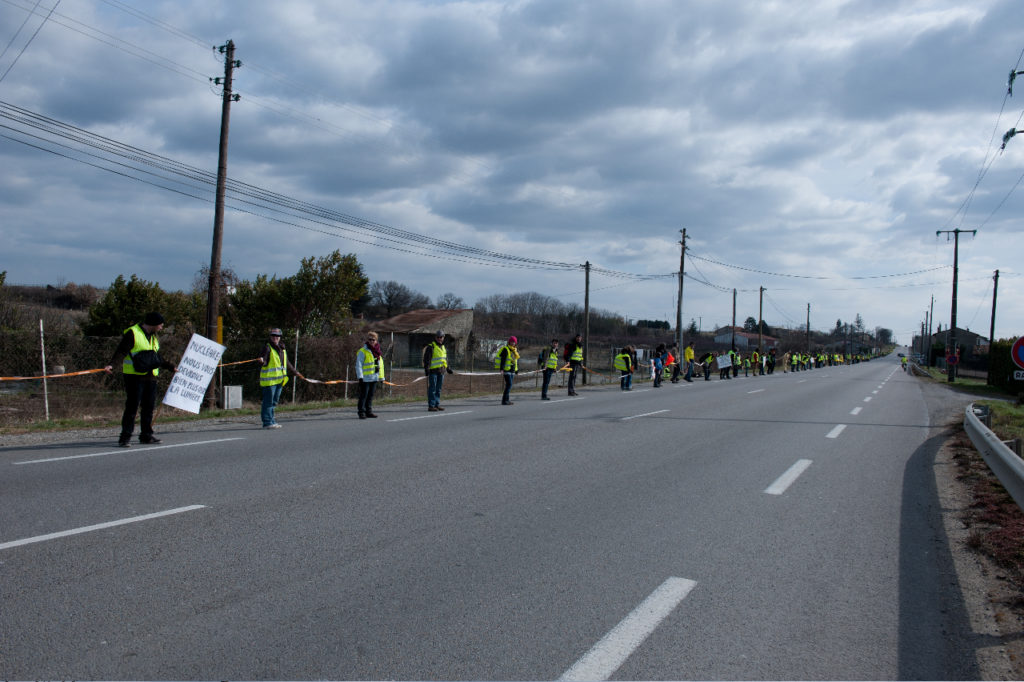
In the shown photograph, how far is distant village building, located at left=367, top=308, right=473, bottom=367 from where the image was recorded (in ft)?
170

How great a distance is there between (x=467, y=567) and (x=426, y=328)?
49.5 metres

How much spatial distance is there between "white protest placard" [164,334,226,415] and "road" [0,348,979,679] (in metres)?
1.78

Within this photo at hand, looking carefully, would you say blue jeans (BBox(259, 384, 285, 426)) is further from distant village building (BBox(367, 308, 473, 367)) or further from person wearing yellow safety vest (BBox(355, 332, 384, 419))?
distant village building (BBox(367, 308, 473, 367))

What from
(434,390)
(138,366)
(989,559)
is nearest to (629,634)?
(989,559)

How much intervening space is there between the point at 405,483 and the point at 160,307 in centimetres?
2889

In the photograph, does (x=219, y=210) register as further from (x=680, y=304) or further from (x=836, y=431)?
(x=680, y=304)

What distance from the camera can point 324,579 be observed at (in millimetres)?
4371

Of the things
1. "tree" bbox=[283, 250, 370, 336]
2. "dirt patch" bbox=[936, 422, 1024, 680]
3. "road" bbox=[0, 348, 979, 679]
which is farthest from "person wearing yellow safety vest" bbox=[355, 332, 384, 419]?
"tree" bbox=[283, 250, 370, 336]

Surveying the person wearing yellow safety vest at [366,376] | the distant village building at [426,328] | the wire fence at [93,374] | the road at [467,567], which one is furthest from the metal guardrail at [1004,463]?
the distant village building at [426,328]

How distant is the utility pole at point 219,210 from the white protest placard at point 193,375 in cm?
595

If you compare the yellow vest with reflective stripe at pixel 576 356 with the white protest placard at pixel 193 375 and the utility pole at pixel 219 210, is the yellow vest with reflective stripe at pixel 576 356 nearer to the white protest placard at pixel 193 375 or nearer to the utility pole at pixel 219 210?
the utility pole at pixel 219 210

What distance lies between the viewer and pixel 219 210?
17.8 m

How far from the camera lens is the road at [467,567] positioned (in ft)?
11.2

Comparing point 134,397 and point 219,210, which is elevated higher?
point 219,210
